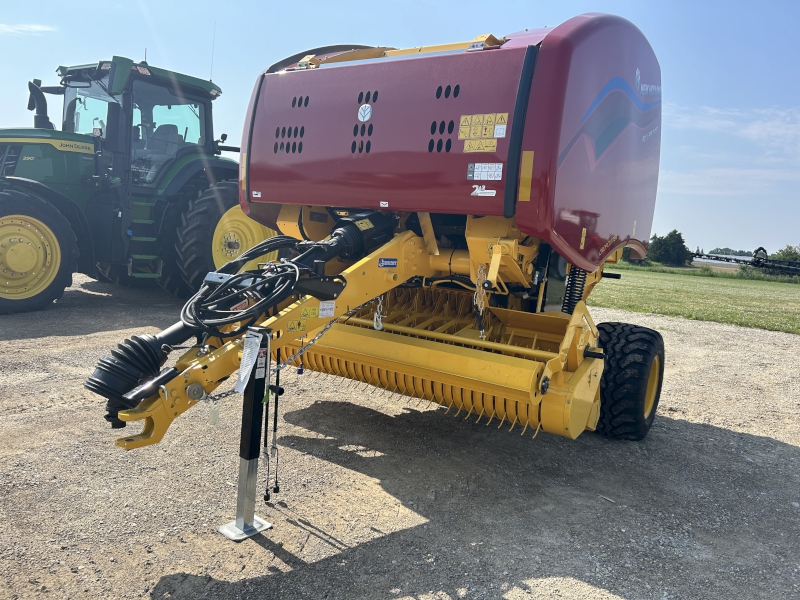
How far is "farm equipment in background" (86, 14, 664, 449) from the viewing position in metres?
3.27

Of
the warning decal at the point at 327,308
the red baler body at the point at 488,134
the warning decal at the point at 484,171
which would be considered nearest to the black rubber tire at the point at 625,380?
the red baler body at the point at 488,134

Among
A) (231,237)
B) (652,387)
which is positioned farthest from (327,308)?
(231,237)

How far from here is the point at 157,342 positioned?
9.86ft

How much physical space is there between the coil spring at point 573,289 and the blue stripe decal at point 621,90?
3.67 ft

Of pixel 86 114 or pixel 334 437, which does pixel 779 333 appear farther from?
pixel 86 114

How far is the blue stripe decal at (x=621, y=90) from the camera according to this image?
3775mm

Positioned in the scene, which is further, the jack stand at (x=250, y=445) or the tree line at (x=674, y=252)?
the tree line at (x=674, y=252)

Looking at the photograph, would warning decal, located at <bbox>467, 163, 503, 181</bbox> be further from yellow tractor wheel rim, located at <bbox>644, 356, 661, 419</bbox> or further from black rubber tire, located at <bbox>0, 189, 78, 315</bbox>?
black rubber tire, located at <bbox>0, 189, 78, 315</bbox>

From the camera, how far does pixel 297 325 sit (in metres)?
3.23

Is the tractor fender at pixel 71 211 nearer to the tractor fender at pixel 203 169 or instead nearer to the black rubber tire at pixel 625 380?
the tractor fender at pixel 203 169

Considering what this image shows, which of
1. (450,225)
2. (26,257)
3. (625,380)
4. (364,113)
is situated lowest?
(625,380)

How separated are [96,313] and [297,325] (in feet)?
18.7

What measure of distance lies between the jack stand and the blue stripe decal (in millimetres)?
2171

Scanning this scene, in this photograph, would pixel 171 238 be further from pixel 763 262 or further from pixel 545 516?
pixel 763 262
